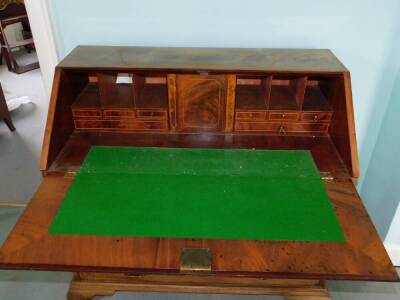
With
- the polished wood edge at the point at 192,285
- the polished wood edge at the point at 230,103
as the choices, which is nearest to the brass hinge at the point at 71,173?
the polished wood edge at the point at 192,285

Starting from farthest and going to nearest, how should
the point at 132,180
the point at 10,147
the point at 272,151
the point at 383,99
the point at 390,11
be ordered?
the point at 10,147 < the point at 383,99 < the point at 390,11 < the point at 272,151 < the point at 132,180

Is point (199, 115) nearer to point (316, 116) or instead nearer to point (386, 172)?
point (316, 116)

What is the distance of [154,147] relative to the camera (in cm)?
118

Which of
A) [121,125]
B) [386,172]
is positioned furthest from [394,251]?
[121,125]

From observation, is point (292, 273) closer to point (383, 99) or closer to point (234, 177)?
point (234, 177)

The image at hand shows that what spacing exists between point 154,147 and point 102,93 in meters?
0.26

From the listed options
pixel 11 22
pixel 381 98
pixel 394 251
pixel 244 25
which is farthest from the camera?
pixel 11 22

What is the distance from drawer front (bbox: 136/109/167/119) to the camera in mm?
1199

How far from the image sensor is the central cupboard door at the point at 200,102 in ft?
3.79

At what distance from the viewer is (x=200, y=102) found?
119 centimetres

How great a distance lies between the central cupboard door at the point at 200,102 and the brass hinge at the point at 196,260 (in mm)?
521

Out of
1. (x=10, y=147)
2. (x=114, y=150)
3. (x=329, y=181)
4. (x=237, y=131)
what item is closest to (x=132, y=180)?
(x=114, y=150)

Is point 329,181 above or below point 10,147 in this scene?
above

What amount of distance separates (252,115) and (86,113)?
0.59 m
